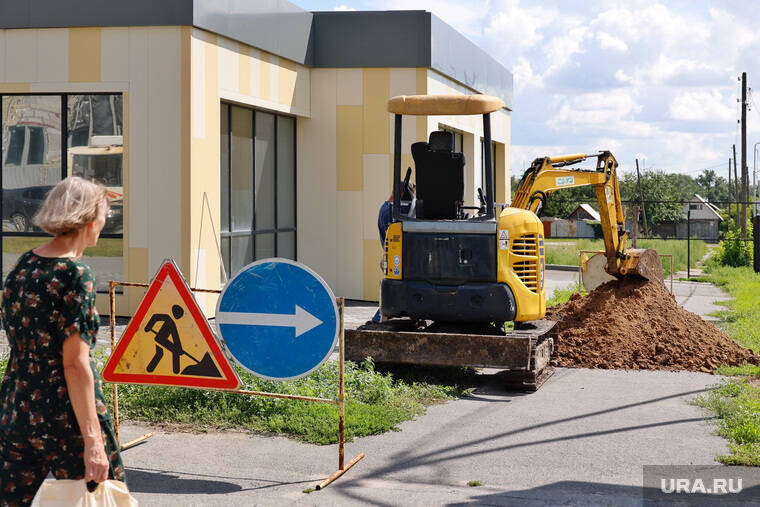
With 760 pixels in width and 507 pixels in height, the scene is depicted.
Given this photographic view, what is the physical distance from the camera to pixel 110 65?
53.4ft

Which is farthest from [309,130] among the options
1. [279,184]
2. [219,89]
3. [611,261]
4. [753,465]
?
[753,465]

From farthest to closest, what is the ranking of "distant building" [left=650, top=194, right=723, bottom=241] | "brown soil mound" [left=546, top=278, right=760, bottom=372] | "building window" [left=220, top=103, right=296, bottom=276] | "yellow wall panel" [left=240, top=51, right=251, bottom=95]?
"distant building" [left=650, top=194, right=723, bottom=241] → "building window" [left=220, top=103, right=296, bottom=276] → "yellow wall panel" [left=240, top=51, right=251, bottom=95] → "brown soil mound" [left=546, top=278, right=760, bottom=372]

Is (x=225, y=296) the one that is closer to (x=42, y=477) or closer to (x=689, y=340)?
(x=42, y=477)

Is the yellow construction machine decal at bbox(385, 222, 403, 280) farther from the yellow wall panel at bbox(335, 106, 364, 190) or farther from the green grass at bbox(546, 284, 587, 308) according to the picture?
the green grass at bbox(546, 284, 587, 308)

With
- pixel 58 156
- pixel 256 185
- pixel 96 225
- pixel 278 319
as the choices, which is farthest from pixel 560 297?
pixel 96 225

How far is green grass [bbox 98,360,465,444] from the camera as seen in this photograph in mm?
8164

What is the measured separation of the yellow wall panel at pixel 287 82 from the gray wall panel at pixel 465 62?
284 centimetres

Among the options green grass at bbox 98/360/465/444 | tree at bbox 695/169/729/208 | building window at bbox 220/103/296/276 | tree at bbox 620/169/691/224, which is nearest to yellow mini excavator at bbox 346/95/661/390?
green grass at bbox 98/360/465/444

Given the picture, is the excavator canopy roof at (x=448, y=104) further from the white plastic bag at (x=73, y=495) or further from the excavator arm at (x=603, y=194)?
the white plastic bag at (x=73, y=495)

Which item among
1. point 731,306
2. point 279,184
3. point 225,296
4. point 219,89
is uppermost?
point 219,89

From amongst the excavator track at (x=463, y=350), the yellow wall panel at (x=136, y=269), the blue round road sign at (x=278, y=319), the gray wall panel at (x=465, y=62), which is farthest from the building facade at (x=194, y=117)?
the blue round road sign at (x=278, y=319)

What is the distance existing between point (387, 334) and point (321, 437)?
2871 mm

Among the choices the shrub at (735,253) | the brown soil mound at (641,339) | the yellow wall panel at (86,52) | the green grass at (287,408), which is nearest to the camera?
the green grass at (287,408)

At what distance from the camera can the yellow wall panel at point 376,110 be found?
1989 cm
